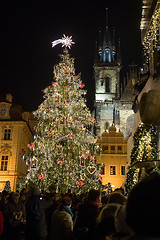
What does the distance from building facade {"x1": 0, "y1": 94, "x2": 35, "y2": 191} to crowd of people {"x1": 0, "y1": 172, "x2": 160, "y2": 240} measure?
26802 mm

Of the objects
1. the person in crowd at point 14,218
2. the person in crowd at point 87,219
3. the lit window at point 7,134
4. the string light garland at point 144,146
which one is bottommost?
the person in crowd at point 14,218

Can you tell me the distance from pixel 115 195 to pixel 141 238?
226cm

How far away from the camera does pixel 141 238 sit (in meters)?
1.43

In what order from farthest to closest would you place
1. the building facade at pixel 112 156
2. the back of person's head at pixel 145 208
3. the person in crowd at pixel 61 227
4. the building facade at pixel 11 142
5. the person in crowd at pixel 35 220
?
1. the building facade at pixel 112 156
2. the building facade at pixel 11 142
3. the person in crowd at pixel 35 220
4. the person in crowd at pixel 61 227
5. the back of person's head at pixel 145 208

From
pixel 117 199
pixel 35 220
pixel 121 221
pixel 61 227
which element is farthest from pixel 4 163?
pixel 121 221

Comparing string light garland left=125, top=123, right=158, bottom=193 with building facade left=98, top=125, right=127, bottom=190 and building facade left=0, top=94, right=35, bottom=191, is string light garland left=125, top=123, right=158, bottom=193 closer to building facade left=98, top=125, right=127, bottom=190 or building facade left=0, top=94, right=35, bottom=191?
building facade left=0, top=94, right=35, bottom=191

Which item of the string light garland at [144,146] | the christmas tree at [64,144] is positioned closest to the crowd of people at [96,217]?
the string light garland at [144,146]

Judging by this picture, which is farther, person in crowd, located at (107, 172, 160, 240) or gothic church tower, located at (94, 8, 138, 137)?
gothic church tower, located at (94, 8, 138, 137)

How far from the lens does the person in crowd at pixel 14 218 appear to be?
648cm

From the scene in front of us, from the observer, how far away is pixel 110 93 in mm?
55875

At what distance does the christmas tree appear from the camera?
18234mm

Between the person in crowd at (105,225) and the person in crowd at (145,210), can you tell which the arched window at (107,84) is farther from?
the person in crowd at (145,210)

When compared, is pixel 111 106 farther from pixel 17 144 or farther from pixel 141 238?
pixel 141 238

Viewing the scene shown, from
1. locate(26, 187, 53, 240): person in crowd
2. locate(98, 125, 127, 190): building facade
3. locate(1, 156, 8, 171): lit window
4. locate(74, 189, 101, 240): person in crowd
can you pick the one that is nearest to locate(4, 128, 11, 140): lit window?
locate(1, 156, 8, 171): lit window
